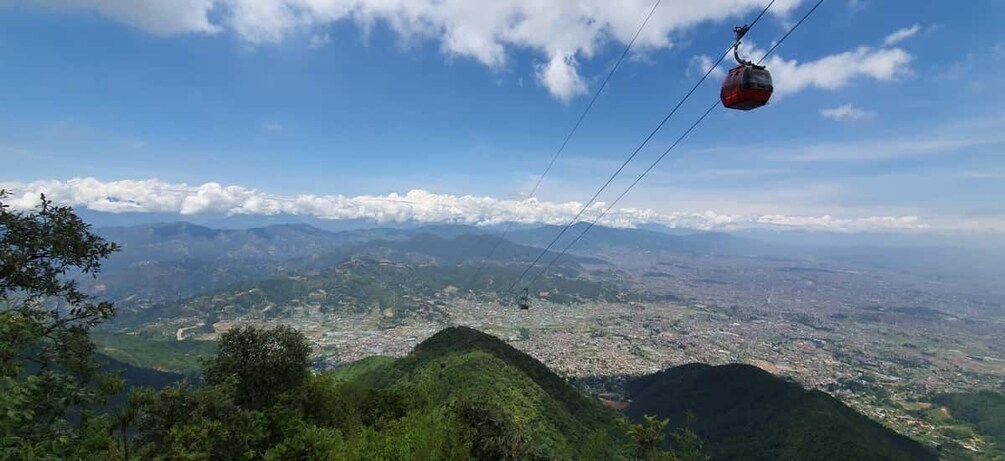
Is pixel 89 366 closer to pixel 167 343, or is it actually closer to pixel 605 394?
pixel 605 394

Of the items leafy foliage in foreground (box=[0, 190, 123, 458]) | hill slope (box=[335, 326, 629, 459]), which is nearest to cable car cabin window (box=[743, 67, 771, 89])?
leafy foliage in foreground (box=[0, 190, 123, 458])

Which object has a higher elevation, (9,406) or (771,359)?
(9,406)

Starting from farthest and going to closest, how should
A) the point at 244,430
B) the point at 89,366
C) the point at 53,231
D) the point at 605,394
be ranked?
the point at 605,394 < the point at 244,430 < the point at 53,231 < the point at 89,366

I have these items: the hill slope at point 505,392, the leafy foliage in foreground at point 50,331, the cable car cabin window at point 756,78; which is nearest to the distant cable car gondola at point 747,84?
the cable car cabin window at point 756,78

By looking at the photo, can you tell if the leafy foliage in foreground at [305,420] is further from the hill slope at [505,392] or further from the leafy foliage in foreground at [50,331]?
the leafy foliage in foreground at [50,331]

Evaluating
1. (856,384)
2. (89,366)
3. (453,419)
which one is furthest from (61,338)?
(856,384)

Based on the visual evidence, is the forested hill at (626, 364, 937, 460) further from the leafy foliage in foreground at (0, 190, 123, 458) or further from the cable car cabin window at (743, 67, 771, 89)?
the leafy foliage in foreground at (0, 190, 123, 458)
